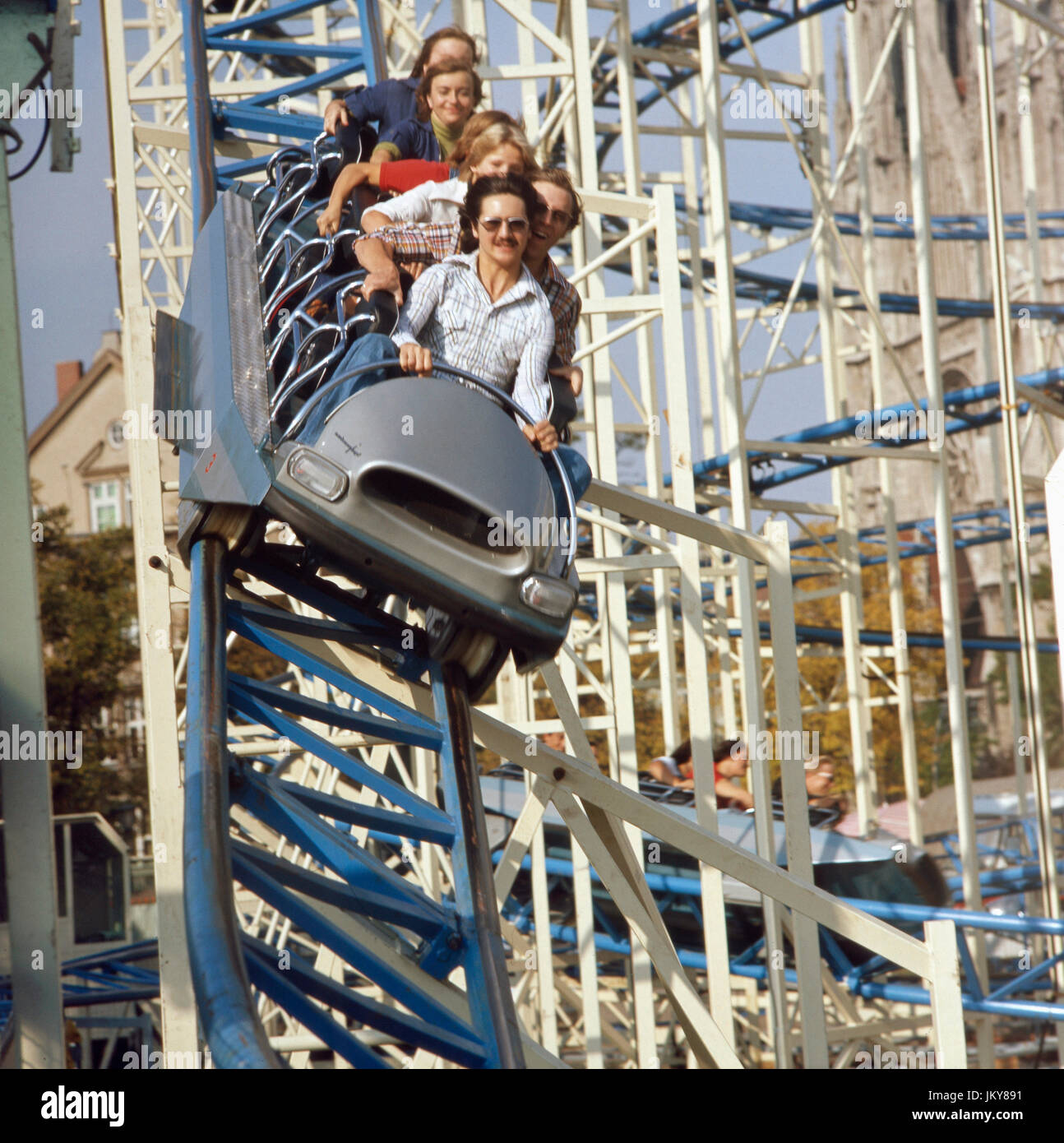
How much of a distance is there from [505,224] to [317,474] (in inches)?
Answer: 42.2

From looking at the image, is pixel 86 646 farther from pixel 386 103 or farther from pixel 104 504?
pixel 386 103

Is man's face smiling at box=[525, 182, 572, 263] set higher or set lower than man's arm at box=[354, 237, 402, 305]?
higher

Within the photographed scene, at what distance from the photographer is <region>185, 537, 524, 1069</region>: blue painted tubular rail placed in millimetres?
3164

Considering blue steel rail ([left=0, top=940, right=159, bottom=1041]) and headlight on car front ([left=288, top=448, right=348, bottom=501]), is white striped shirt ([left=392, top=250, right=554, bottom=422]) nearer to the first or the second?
headlight on car front ([left=288, top=448, right=348, bottom=501])

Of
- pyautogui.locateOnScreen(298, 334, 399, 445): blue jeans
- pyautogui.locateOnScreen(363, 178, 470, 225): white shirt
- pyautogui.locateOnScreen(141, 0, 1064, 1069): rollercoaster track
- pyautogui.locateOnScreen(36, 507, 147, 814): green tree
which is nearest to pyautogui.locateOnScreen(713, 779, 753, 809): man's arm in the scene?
pyautogui.locateOnScreen(141, 0, 1064, 1069): rollercoaster track

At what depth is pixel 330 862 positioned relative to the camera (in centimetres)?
390

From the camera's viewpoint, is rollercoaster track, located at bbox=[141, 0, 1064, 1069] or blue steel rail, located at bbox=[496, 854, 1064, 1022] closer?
rollercoaster track, located at bbox=[141, 0, 1064, 1069]

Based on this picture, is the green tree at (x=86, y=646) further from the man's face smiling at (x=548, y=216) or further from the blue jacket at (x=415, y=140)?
the man's face smiling at (x=548, y=216)

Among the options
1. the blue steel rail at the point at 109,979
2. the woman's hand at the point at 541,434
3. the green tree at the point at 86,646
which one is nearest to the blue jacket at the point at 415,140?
the woman's hand at the point at 541,434

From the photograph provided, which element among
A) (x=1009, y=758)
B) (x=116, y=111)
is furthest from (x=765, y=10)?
(x=1009, y=758)

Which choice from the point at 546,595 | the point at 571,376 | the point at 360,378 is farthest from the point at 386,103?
the point at 546,595

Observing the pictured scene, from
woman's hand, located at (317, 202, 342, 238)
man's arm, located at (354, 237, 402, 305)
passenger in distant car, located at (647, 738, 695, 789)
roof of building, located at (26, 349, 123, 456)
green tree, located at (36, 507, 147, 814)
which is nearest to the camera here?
man's arm, located at (354, 237, 402, 305)

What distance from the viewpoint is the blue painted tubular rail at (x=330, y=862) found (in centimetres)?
316

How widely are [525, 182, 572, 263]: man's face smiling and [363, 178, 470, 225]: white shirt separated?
0.28 meters
